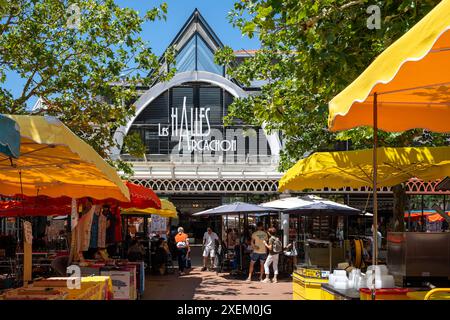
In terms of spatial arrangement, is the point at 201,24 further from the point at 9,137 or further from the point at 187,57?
the point at 9,137

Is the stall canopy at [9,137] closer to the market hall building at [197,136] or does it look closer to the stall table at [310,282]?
the stall table at [310,282]

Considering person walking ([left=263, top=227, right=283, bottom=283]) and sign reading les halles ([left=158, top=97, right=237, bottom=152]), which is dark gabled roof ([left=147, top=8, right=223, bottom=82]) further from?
person walking ([left=263, top=227, right=283, bottom=283])

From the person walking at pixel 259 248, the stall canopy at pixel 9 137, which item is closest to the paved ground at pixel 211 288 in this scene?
the person walking at pixel 259 248

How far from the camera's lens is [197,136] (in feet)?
103

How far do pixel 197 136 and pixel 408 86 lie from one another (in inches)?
1039

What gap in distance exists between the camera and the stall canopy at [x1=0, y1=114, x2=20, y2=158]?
443 cm

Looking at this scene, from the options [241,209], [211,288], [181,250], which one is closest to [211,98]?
[181,250]

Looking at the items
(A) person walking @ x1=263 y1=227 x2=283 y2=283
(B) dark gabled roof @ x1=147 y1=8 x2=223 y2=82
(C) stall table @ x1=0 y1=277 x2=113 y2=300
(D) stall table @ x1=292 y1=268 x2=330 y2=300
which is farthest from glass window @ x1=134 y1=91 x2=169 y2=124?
(C) stall table @ x1=0 y1=277 x2=113 y2=300

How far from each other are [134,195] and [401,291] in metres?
6.74

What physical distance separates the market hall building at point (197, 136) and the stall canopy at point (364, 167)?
1880cm

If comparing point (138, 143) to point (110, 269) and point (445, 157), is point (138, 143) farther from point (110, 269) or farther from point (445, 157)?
point (445, 157)

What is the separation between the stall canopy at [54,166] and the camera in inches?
200
